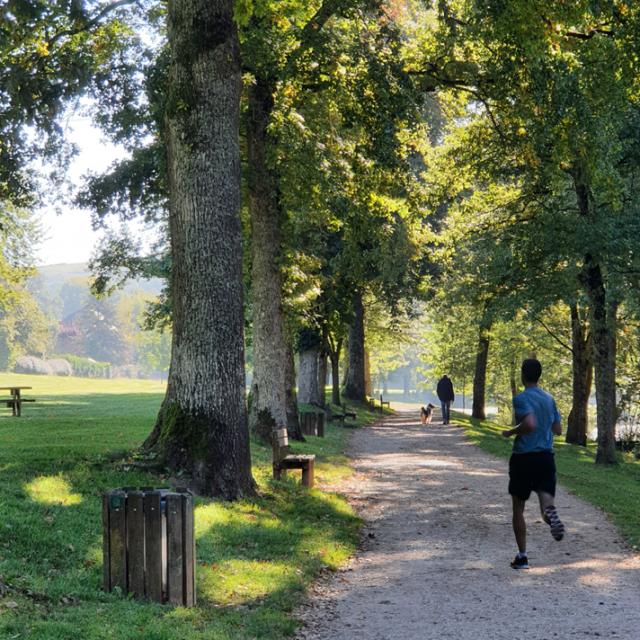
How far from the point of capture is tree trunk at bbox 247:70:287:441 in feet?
60.5

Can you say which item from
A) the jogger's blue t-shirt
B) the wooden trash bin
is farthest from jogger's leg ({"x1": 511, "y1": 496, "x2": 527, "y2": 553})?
the wooden trash bin

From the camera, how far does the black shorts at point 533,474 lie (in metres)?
9.41

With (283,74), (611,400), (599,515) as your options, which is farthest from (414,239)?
(599,515)

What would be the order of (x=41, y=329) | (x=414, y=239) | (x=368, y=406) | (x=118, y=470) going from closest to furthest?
(x=118, y=470) → (x=414, y=239) → (x=368, y=406) → (x=41, y=329)

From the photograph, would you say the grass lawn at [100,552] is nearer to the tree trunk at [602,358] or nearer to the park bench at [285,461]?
the park bench at [285,461]

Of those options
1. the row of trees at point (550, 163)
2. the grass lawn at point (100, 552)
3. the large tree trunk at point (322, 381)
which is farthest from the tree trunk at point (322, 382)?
the grass lawn at point (100, 552)

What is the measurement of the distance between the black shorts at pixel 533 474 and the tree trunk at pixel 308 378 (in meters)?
26.8

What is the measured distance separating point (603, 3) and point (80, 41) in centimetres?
1017

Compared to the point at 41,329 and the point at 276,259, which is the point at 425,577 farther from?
the point at 41,329

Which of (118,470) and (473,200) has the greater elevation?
(473,200)

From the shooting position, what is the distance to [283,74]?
16094 mm

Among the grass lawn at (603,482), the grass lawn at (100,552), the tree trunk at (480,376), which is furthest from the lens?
the tree trunk at (480,376)

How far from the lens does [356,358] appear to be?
45969mm

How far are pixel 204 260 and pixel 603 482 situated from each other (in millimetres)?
10928
